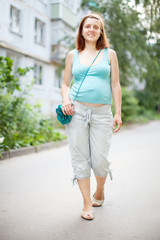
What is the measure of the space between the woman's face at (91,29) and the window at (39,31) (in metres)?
16.3

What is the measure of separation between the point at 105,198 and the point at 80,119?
→ 4.04ft

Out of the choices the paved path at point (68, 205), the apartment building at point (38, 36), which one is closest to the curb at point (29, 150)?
the paved path at point (68, 205)

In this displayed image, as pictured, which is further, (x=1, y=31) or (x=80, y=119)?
(x=1, y=31)

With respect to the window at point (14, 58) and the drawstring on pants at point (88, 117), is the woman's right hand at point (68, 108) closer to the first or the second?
the drawstring on pants at point (88, 117)

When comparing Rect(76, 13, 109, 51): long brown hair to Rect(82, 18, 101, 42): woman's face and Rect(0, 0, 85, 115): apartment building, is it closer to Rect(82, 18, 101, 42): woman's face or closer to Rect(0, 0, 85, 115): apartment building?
Rect(82, 18, 101, 42): woman's face

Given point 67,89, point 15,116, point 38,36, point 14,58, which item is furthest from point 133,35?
point 67,89

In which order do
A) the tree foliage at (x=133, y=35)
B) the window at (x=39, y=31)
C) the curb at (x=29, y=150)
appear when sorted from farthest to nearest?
the window at (x=39, y=31) < the tree foliage at (x=133, y=35) < the curb at (x=29, y=150)

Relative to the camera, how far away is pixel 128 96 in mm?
15500

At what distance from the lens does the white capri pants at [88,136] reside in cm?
278

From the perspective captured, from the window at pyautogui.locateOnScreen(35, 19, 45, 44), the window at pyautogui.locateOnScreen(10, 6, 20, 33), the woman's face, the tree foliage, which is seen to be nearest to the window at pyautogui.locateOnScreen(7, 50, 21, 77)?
the window at pyautogui.locateOnScreen(10, 6, 20, 33)

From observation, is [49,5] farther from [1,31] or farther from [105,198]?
[105,198]

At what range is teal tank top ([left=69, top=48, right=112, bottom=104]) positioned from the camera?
9.09ft

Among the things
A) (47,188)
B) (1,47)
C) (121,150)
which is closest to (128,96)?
(1,47)

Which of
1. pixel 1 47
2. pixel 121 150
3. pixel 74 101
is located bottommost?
pixel 121 150
